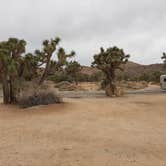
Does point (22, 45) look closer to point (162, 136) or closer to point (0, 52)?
point (0, 52)

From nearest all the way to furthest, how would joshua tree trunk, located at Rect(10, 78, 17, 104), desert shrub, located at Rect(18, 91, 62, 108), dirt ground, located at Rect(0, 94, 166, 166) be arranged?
dirt ground, located at Rect(0, 94, 166, 166), desert shrub, located at Rect(18, 91, 62, 108), joshua tree trunk, located at Rect(10, 78, 17, 104)

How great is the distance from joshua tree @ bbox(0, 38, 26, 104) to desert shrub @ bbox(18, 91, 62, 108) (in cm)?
152

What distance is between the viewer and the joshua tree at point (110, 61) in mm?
26250

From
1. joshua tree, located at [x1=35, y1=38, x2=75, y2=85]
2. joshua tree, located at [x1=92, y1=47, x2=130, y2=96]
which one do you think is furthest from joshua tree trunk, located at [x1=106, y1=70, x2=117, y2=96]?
joshua tree, located at [x1=35, y1=38, x2=75, y2=85]

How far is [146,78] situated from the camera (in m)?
69.2

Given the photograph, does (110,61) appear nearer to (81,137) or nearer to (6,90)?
(6,90)

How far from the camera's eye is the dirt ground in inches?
238

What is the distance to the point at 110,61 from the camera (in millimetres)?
26250

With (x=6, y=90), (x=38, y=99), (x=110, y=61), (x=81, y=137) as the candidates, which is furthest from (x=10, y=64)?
(x=110, y=61)

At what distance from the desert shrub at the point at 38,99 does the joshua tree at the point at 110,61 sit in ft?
37.1

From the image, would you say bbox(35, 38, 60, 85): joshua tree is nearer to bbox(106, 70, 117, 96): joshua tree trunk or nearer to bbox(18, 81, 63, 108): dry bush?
bbox(18, 81, 63, 108): dry bush

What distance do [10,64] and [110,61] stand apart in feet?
41.1

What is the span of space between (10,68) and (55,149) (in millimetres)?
9744

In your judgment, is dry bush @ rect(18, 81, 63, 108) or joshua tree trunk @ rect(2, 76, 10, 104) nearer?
dry bush @ rect(18, 81, 63, 108)
